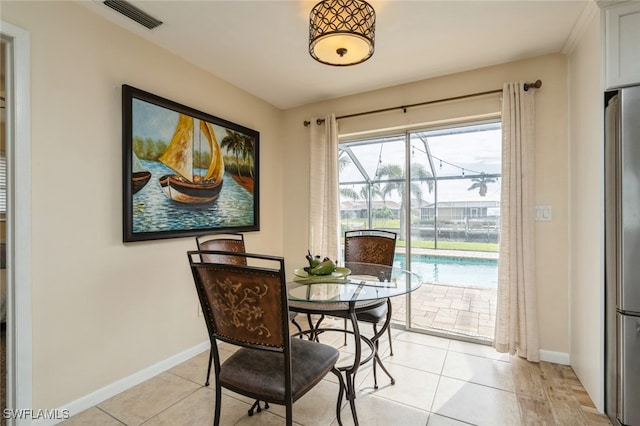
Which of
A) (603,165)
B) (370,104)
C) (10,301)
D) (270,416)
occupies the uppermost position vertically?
(370,104)

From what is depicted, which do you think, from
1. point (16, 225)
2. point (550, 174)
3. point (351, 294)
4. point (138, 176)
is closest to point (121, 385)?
point (16, 225)

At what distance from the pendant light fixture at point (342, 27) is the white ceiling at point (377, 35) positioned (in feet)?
0.90

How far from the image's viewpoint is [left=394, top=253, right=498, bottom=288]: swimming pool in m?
2.84

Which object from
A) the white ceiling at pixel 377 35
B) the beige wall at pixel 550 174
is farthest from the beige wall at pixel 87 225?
the beige wall at pixel 550 174

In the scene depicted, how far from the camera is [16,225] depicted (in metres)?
1.56

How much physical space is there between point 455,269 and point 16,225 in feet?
11.1

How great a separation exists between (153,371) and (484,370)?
2.55 meters

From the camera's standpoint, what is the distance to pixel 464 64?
259 cm

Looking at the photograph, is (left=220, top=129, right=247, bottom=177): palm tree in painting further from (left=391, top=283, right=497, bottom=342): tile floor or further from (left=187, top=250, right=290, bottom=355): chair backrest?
(left=391, top=283, right=497, bottom=342): tile floor

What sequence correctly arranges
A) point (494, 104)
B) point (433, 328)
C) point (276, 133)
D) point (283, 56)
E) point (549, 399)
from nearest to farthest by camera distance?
point (549, 399)
point (283, 56)
point (494, 104)
point (433, 328)
point (276, 133)

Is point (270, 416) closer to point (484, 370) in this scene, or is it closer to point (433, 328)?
point (484, 370)

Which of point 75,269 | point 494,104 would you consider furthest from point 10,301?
point 494,104

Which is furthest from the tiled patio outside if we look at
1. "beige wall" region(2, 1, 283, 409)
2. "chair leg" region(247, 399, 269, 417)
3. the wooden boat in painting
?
the wooden boat in painting

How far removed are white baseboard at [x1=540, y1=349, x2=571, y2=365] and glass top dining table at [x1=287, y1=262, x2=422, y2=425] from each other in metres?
1.35
